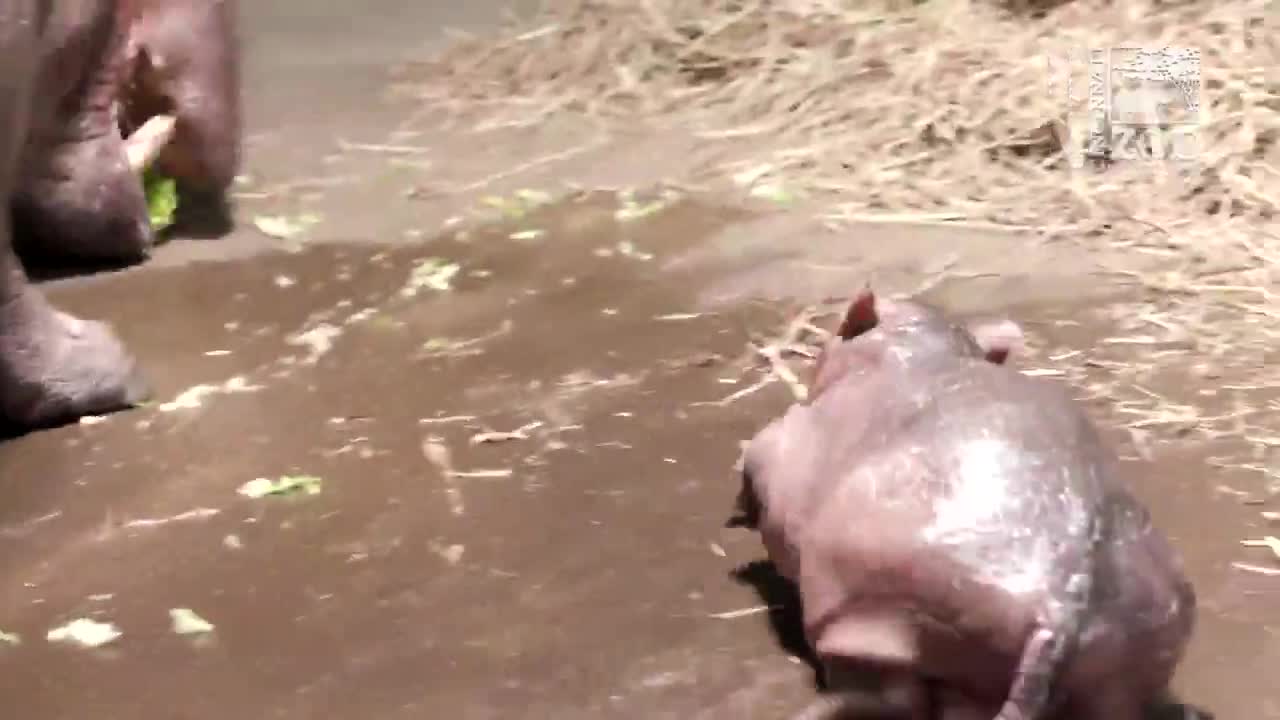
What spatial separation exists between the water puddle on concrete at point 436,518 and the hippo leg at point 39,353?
0.04m

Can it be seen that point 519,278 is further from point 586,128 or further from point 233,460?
point 586,128

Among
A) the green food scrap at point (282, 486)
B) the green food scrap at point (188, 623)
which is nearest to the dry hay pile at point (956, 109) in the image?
the green food scrap at point (282, 486)

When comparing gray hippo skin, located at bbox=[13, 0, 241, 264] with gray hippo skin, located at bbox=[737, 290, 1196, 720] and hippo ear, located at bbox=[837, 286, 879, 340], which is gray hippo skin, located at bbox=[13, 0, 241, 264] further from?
gray hippo skin, located at bbox=[737, 290, 1196, 720]

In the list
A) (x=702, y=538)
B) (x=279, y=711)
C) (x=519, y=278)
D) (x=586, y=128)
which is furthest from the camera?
(x=586, y=128)

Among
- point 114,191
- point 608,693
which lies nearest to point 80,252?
point 114,191

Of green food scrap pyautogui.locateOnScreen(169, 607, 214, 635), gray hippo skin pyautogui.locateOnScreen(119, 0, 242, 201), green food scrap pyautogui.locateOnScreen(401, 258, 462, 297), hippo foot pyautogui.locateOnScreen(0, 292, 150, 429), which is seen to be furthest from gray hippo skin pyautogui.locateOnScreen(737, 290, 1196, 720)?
gray hippo skin pyautogui.locateOnScreen(119, 0, 242, 201)

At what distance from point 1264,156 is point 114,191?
74.3 inches

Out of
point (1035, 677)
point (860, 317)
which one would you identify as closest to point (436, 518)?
point (860, 317)

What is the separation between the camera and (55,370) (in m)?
1.88

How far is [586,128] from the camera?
3281 mm

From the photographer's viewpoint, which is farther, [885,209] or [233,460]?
[885,209]

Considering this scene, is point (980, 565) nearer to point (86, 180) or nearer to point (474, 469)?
point (474, 469)

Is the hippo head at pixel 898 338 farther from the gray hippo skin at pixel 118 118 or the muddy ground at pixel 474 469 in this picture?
the gray hippo skin at pixel 118 118

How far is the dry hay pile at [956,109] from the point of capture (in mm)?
2240
